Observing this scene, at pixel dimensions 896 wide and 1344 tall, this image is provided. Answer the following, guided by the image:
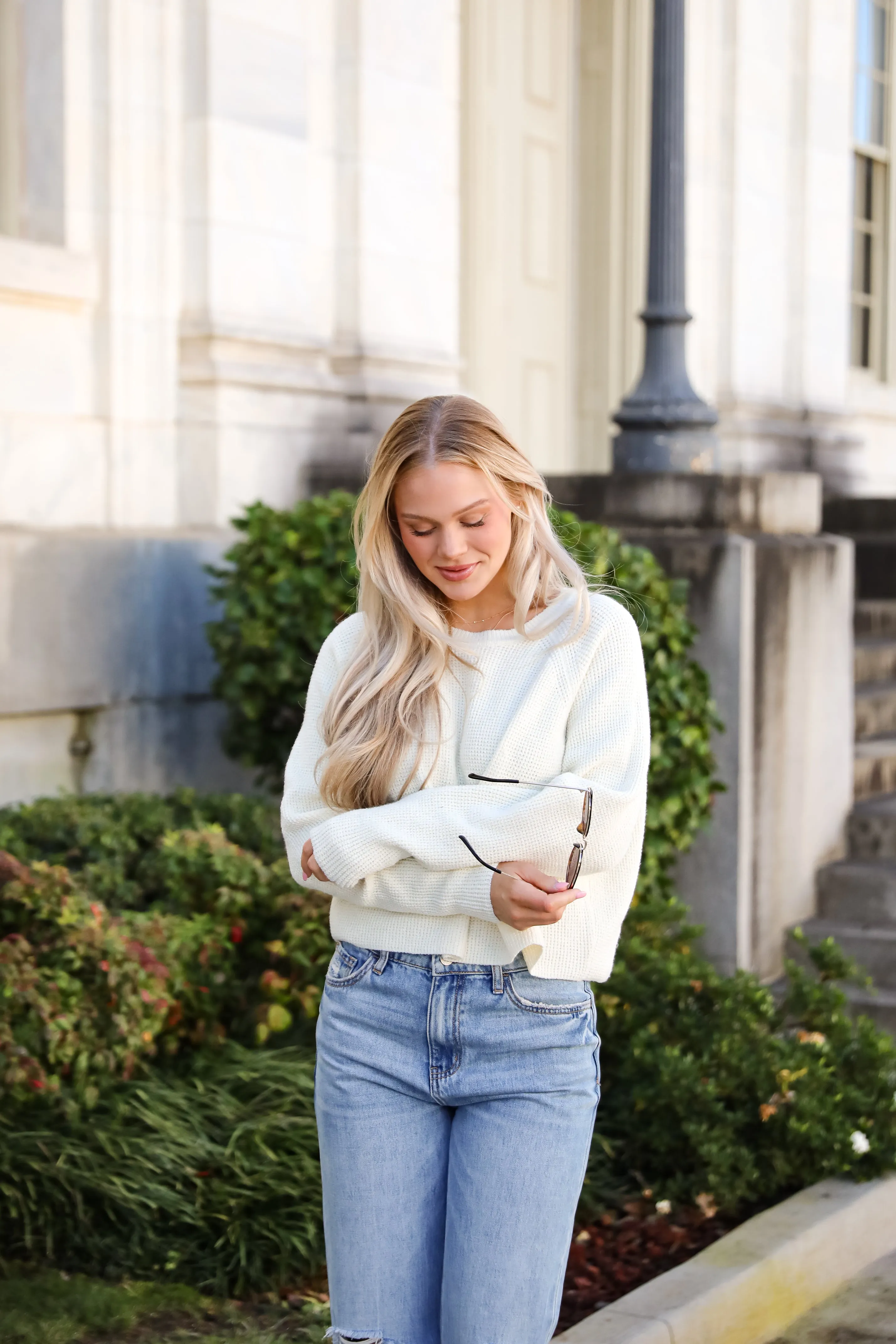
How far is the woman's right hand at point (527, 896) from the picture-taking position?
2.21m

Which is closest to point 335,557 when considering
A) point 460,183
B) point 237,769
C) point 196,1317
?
point 237,769

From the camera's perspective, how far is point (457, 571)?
96.3 inches

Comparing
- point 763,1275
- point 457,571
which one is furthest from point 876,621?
point 457,571

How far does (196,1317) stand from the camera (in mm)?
3438

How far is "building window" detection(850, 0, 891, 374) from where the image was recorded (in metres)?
11.1

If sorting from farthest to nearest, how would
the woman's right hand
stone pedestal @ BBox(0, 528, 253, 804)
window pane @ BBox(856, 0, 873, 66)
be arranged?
window pane @ BBox(856, 0, 873, 66) → stone pedestal @ BBox(0, 528, 253, 804) → the woman's right hand

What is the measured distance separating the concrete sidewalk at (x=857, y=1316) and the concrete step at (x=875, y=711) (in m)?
3.68

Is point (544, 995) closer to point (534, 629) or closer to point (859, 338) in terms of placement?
point (534, 629)

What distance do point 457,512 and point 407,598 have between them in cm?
16

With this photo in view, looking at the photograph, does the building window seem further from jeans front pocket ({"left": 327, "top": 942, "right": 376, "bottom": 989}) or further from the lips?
jeans front pocket ({"left": 327, "top": 942, "right": 376, "bottom": 989})

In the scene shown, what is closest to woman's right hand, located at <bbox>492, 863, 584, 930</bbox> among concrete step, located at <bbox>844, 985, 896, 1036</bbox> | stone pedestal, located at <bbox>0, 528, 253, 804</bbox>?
stone pedestal, located at <bbox>0, 528, 253, 804</bbox>

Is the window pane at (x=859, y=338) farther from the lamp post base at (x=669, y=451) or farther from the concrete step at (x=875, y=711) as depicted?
the lamp post base at (x=669, y=451)

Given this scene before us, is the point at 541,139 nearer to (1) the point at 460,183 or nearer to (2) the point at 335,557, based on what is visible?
(1) the point at 460,183

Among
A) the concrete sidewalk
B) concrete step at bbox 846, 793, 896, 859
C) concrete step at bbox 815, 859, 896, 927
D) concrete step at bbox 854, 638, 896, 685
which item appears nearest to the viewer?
the concrete sidewalk
